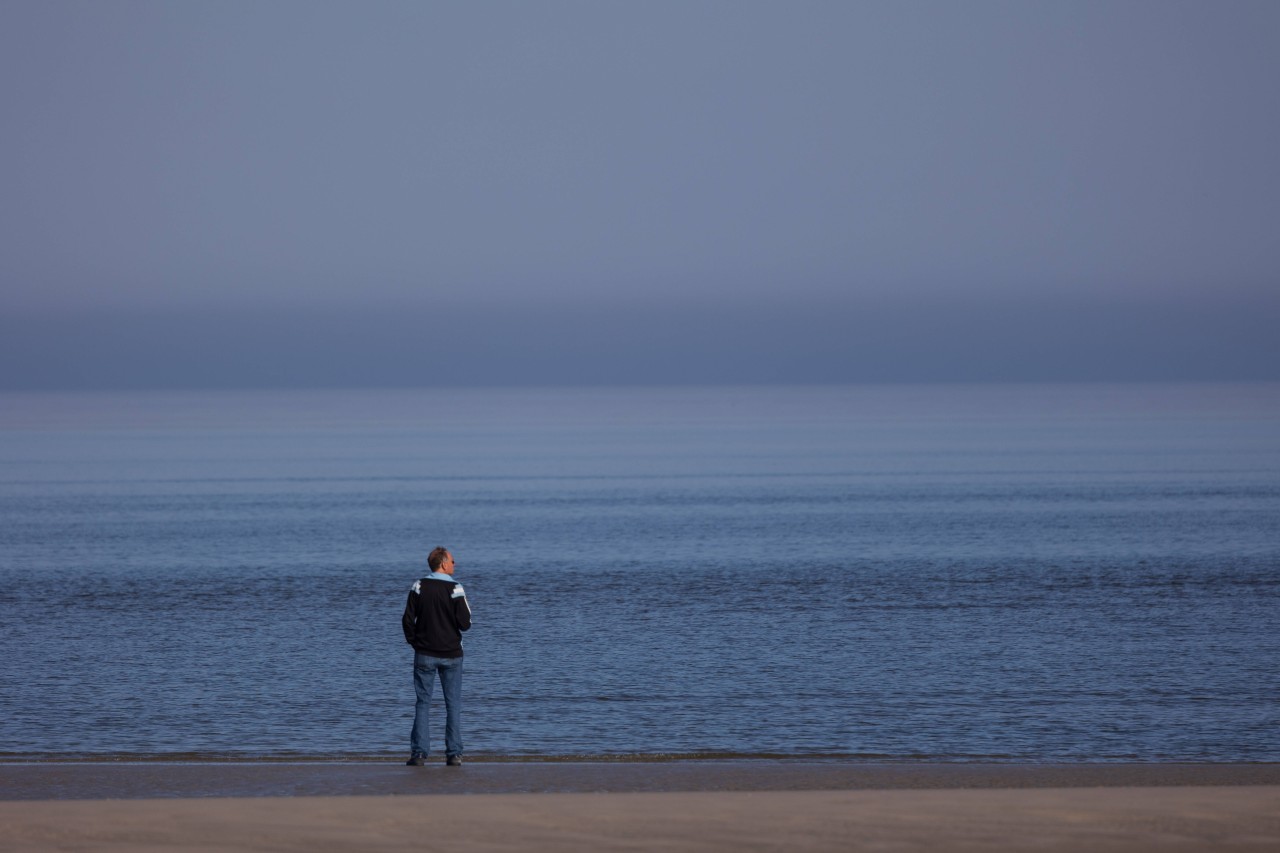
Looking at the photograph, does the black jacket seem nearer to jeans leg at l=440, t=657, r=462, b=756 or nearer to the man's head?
the man's head

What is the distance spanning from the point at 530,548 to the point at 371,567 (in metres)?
6.75

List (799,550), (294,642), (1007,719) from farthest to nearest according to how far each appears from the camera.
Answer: (799,550)
(294,642)
(1007,719)

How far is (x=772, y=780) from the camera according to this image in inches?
499

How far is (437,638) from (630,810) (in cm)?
275

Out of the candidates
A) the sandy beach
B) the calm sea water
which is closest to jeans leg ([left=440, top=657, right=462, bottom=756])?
the sandy beach

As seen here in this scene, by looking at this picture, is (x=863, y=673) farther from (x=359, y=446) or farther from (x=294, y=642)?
(x=359, y=446)

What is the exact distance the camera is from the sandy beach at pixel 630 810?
984 centimetres

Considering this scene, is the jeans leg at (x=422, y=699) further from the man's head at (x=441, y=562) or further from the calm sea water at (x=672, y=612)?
the calm sea water at (x=672, y=612)

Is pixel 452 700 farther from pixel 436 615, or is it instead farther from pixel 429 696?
pixel 436 615

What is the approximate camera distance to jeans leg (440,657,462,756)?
510 inches

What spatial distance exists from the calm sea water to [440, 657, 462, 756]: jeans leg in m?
2.88

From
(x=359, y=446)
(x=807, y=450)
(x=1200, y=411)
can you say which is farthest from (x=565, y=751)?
(x=1200, y=411)

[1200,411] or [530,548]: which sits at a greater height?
[1200,411]

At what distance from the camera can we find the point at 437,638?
41.7 feet
